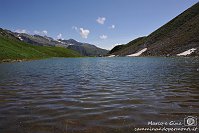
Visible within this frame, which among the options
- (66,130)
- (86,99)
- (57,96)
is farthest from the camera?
(57,96)

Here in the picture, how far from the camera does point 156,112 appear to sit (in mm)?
10727

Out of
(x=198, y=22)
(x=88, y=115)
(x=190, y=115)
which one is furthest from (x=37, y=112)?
(x=198, y=22)

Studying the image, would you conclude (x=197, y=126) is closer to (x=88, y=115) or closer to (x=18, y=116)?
(x=88, y=115)

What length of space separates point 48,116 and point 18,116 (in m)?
1.37

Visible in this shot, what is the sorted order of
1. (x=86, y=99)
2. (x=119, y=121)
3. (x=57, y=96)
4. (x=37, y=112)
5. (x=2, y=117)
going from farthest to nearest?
1. (x=57, y=96)
2. (x=86, y=99)
3. (x=37, y=112)
4. (x=2, y=117)
5. (x=119, y=121)

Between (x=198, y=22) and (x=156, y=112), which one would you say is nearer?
(x=156, y=112)

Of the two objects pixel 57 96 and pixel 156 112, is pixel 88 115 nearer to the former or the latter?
pixel 156 112

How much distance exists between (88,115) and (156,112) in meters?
3.20

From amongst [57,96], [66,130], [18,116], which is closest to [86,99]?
[57,96]

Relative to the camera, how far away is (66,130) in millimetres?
8539

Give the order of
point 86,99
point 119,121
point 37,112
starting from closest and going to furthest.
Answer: point 119,121 → point 37,112 → point 86,99

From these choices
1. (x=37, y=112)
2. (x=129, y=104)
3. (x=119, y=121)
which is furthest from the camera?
(x=129, y=104)

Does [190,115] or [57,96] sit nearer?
[190,115]

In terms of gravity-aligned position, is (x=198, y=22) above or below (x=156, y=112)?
above
